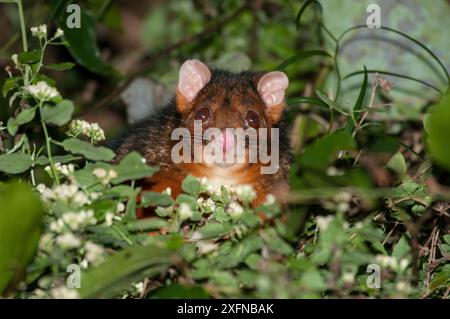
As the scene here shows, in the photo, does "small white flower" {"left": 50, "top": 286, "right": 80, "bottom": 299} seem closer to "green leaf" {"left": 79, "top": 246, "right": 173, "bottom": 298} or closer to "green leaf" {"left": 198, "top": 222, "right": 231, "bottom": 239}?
"green leaf" {"left": 79, "top": 246, "right": 173, "bottom": 298}

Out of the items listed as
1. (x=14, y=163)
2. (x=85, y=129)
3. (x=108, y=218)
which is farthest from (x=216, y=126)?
(x=108, y=218)

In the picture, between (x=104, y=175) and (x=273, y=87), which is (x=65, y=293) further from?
(x=273, y=87)

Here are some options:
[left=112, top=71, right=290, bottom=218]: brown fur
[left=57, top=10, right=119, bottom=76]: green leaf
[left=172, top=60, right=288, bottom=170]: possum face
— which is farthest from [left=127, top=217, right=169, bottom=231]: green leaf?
[left=57, top=10, right=119, bottom=76]: green leaf

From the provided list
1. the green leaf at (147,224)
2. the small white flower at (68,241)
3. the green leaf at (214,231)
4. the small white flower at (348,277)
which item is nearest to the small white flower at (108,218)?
the green leaf at (147,224)

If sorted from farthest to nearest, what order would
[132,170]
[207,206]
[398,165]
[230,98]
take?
[230,98] → [398,165] → [207,206] → [132,170]

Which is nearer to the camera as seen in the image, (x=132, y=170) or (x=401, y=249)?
(x=132, y=170)

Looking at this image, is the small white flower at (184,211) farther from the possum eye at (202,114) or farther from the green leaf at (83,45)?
the green leaf at (83,45)
